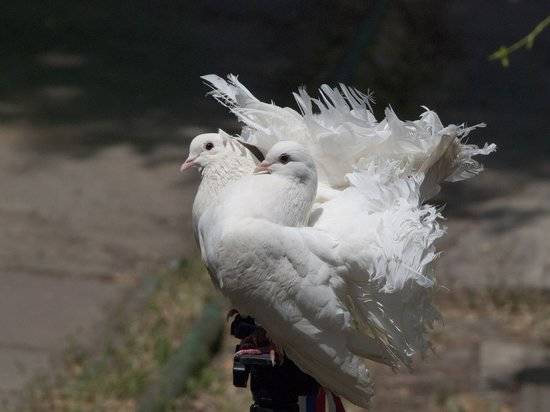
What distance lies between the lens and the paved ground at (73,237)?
5.81 metres

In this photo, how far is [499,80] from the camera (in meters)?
9.30

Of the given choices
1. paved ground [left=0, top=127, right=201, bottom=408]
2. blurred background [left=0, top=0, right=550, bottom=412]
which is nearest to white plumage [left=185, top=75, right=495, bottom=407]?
blurred background [left=0, top=0, right=550, bottom=412]

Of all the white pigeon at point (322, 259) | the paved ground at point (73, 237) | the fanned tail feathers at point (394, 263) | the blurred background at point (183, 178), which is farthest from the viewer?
the paved ground at point (73, 237)

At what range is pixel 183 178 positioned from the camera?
7.54 m

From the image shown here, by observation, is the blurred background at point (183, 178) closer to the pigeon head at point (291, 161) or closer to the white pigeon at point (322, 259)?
the white pigeon at point (322, 259)

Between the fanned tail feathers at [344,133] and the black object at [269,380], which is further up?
the fanned tail feathers at [344,133]

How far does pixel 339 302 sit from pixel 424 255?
268mm

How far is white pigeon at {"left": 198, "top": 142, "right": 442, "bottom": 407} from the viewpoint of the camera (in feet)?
9.07

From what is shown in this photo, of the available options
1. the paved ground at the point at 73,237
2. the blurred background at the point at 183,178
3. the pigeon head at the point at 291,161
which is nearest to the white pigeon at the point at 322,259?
the pigeon head at the point at 291,161

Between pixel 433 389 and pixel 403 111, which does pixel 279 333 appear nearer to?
pixel 433 389

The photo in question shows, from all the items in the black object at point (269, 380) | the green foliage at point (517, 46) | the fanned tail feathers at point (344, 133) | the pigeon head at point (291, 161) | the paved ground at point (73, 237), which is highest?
the paved ground at point (73, 237)

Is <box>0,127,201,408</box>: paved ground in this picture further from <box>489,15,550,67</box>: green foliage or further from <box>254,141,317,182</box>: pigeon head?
<box>489,15,550,67</box>: green foliage

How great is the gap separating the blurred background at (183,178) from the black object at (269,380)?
740mm

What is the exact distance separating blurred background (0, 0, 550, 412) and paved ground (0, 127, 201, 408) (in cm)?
1
